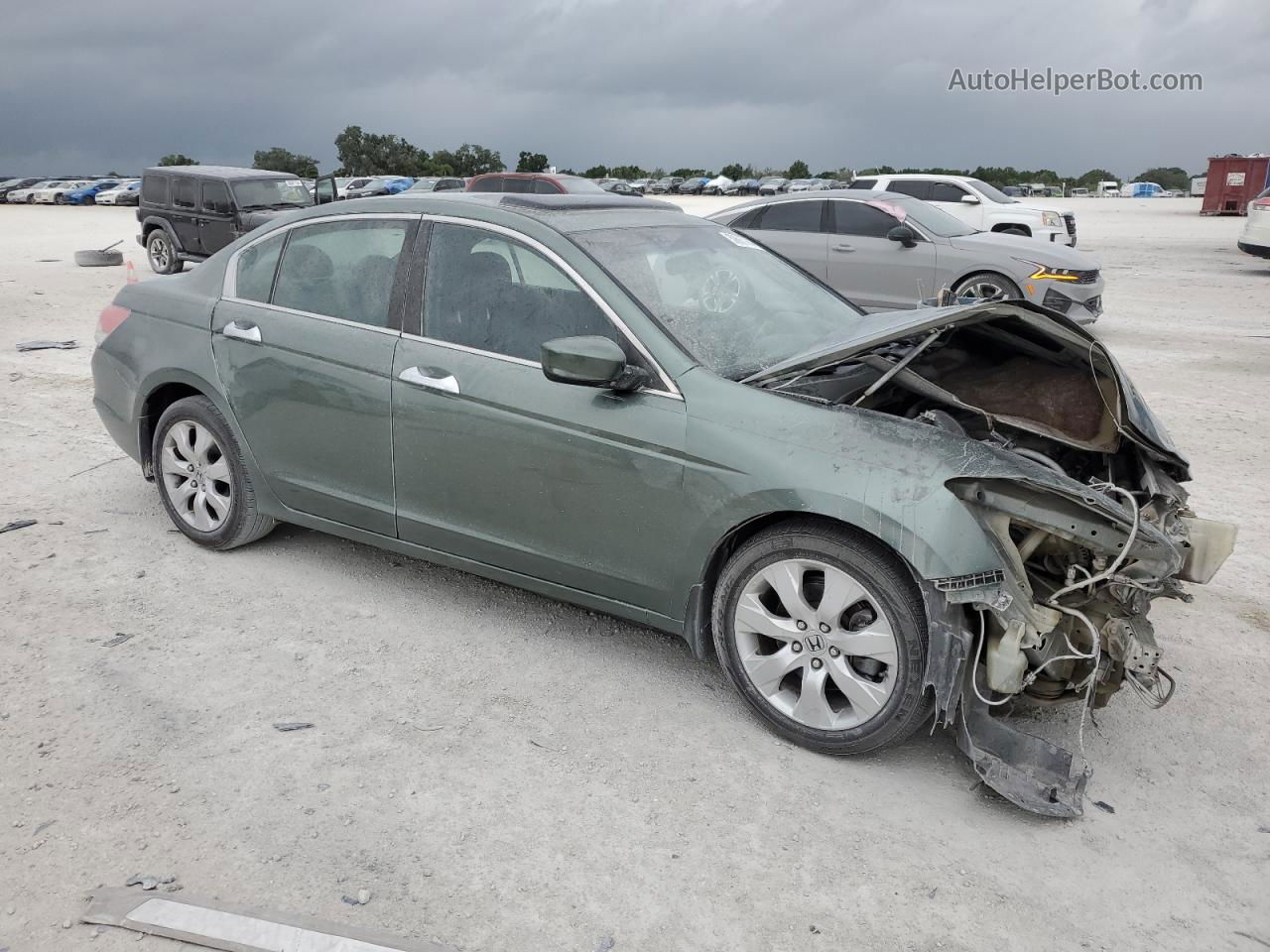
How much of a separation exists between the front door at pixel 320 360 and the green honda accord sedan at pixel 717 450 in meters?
0.01

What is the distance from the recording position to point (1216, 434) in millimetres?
7266

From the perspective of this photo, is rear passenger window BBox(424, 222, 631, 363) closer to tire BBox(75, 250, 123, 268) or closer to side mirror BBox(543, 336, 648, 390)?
side mirror BBox(543, 336, 648, 390)

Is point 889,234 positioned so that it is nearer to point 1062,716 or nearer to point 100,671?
point 1062,716

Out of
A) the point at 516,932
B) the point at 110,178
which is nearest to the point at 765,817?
the point at 516,932

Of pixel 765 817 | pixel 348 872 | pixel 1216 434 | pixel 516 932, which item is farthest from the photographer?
pixel 1216 434

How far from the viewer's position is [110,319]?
17.3 ft

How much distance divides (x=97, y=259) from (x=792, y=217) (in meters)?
13.1

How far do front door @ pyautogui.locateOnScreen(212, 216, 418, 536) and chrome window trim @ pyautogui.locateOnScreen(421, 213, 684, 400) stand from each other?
0.67 feet

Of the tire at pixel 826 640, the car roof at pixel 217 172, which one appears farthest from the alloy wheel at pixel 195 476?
the car roof at pixel 217 172

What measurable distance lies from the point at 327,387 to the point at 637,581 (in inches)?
63.2

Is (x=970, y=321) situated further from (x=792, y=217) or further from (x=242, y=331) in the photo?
(x=792, y=217)

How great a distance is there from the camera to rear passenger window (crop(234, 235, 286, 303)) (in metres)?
4.74

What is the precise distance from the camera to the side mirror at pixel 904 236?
36.6 feet

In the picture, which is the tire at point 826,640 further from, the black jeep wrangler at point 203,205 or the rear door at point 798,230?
the black jeep wrangler at point 203,205
